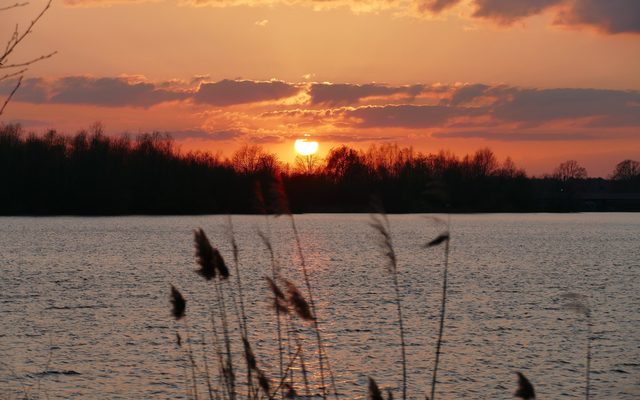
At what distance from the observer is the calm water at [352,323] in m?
18.1

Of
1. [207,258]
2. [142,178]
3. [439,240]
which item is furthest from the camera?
[142,178]

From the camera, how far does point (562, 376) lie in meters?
19.2

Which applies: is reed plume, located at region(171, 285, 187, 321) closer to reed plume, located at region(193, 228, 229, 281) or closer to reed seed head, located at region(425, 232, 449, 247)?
reed plume, located at region(193, 228, 229, 281)

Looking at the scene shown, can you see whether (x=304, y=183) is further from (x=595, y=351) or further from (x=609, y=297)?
(x=595, y=351)

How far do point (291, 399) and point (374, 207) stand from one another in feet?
8.57

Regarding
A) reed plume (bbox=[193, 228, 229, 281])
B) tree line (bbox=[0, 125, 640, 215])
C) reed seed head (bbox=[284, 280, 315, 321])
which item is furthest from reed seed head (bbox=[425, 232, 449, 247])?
tree line (bbox=[0, 125, 640, 215])

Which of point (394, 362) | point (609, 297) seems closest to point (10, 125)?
point (609, 297)

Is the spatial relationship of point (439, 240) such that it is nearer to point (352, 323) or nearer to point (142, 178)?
point (352, 323)

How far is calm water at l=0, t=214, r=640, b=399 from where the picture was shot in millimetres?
18141

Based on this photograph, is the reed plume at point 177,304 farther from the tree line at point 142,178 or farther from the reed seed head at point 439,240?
the tree line at point 142,178

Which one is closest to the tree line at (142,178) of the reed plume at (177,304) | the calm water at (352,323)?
the calm water at (352,323)

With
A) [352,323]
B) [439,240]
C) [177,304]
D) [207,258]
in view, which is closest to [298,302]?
[207,258]

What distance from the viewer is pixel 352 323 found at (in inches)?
1049

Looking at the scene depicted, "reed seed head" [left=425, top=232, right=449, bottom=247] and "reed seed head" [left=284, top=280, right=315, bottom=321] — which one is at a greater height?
"reed seed head" [left=425, top=232, right=449, bottom=247]
